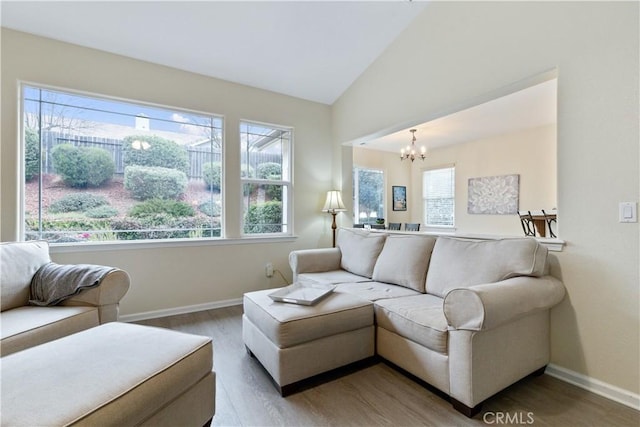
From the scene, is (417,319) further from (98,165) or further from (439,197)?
(439,197)

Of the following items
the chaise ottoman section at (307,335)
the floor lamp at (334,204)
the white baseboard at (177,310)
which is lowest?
the white baseboard at (177,310)

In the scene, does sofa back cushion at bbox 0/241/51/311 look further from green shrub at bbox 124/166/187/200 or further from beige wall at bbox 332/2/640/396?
beige wall at bbox 332/2/640/396

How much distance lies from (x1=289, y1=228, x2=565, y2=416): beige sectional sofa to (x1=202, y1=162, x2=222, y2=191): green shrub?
6.04ft

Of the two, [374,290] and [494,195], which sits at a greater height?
[494,195]

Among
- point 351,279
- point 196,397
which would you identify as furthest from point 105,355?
point 351,279

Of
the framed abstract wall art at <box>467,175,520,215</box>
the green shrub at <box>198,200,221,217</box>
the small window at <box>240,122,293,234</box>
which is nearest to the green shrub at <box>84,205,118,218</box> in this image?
the green shrub at <box>198,200,221,217</box>

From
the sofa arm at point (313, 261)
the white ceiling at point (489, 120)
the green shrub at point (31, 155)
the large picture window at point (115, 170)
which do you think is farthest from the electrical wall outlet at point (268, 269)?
the green shrub at point (31, 155)

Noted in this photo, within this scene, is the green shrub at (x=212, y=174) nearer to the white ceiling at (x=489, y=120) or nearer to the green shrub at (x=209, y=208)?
the green shrub at (x=209, y=208)

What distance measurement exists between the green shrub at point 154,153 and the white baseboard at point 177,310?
1535 mm

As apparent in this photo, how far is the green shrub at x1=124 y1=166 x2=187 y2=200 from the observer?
121 inches

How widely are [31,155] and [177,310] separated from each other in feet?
6.46

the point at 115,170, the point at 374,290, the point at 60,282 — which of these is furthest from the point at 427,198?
the point at 60,282

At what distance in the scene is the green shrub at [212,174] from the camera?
3.47 m

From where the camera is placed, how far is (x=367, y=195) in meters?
6.20
